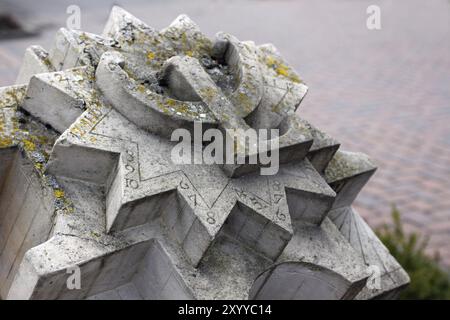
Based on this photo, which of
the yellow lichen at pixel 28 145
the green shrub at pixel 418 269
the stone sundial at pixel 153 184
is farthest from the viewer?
the green shrub at pixel 418 269

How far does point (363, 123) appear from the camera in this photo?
31.5ft

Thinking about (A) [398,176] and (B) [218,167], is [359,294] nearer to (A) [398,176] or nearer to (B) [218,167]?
(B) [218,167]

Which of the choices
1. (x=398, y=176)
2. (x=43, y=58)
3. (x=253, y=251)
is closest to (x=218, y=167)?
(x=253, y=251)

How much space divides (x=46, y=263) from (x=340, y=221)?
248 cm

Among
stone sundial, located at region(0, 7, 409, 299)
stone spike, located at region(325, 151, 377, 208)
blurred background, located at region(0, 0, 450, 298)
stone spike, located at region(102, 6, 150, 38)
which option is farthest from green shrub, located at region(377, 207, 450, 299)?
stone spike, located at region(102, 6, 150, 38)

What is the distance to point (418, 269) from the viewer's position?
608 centimetres

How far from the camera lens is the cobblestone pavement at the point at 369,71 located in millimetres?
7980

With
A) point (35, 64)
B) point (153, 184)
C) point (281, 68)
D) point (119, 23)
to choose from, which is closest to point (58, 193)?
point (153, 184)

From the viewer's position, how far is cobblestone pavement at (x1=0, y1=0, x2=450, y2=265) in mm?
7980

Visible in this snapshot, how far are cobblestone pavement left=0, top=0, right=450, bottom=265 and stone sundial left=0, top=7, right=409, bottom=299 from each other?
369cm

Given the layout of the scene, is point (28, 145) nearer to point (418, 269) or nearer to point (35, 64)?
point (35, 64)

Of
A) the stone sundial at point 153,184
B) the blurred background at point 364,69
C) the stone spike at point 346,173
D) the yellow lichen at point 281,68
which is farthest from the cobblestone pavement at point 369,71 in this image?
the stone sundial at point 153,184

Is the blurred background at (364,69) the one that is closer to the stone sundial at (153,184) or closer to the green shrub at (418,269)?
the green shrub at (418,269)

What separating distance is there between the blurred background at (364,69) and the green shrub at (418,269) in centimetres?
12
